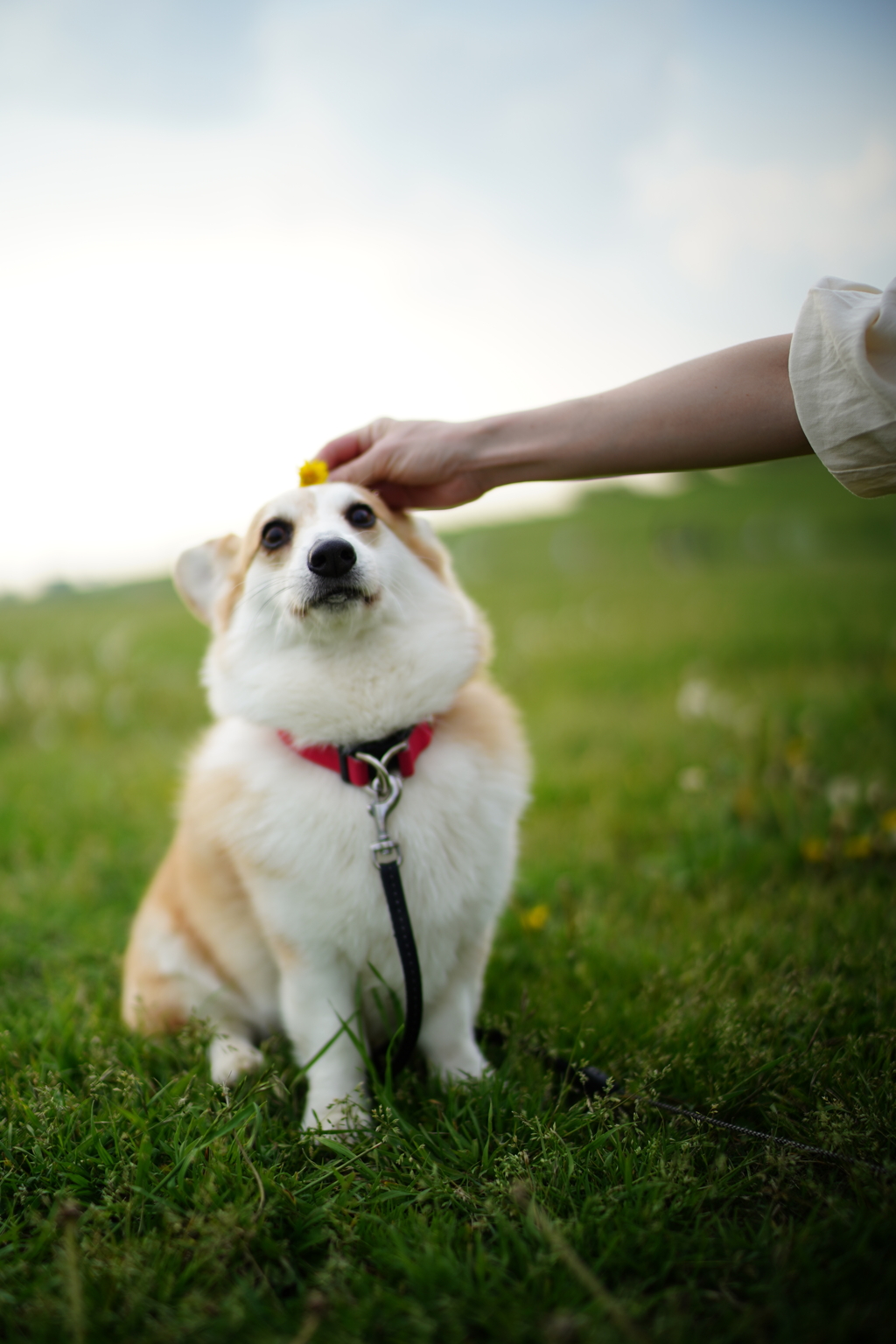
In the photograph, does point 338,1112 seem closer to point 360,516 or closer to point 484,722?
point 484,722

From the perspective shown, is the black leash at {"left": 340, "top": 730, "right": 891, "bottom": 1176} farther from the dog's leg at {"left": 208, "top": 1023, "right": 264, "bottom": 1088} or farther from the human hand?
the human hand

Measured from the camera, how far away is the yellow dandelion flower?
9.78ft

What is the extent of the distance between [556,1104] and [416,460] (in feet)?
5.74

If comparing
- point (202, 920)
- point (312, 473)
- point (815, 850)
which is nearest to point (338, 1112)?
point (202, 920)

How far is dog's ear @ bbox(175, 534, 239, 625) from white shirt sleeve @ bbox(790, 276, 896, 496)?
1705 mm

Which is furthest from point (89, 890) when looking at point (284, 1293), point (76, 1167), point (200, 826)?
point (284, 1293)

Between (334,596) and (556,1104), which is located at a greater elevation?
(334,596)

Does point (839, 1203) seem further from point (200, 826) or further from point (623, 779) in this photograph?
point (623, 779)

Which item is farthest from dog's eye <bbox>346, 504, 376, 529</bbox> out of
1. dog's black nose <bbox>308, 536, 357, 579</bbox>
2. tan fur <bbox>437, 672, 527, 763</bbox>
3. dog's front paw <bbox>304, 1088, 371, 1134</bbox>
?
dog's front paw <bbox>304, 1088, 371, 1134</bbox>

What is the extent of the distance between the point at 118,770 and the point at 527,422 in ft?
11.3

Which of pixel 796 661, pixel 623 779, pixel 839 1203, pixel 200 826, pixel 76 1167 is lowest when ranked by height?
pixel 796 661

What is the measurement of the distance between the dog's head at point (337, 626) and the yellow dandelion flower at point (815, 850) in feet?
5.58

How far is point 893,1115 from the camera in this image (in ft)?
5.39

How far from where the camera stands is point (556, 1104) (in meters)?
1.71
